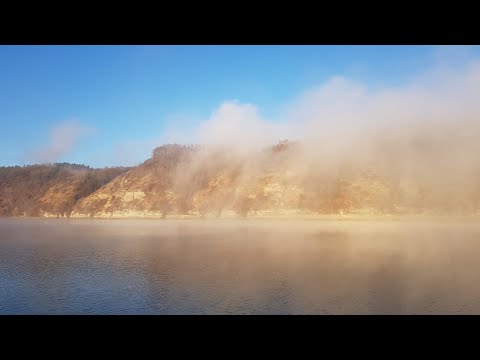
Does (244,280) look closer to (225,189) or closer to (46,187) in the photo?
(225,189)

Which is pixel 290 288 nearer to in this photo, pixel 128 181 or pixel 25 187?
pixel 128 181

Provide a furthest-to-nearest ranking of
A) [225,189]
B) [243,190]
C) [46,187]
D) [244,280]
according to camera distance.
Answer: [46,187]
[225,189]
[243,190]
[244,280]

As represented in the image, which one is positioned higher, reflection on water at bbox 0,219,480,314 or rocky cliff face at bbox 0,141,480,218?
rocky cliff face at bbox 0,141,480,218

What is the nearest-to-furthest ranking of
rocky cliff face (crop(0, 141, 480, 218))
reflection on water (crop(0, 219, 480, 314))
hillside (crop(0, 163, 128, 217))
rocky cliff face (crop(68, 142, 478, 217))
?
reflection on water (crop(0, 219, 480, 314))
rocky cliff face (crop(0, 141, 480, 218))
rocky cliff face (crop(68, 142, 478, 217))
hillside (crop(0, 163, 128, 217))

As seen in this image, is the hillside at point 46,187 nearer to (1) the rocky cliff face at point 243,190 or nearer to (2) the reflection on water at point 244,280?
(1) the rocky cliff face at point 243,190

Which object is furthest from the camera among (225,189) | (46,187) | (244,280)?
(46,187)

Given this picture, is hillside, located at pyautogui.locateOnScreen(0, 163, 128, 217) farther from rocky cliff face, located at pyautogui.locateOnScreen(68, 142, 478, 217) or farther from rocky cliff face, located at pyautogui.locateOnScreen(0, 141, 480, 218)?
rocky cliff face, located at pyautogui.locateOnScreen(68, 142, 478, 217)

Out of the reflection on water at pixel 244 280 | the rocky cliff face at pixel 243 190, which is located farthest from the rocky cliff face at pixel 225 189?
the reflection on water at pixel 244 280

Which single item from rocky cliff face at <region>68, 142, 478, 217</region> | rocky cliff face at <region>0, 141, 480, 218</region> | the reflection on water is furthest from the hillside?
the reflection on water

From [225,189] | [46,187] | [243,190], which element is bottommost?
[243,190]

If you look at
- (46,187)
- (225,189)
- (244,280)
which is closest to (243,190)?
(225,189)
